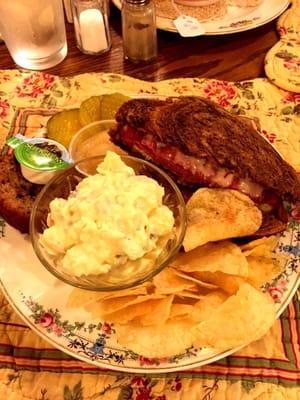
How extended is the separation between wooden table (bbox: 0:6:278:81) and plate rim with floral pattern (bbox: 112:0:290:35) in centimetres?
6

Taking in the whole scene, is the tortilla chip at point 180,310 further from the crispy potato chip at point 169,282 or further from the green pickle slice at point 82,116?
the green pickle slice at point 82,116

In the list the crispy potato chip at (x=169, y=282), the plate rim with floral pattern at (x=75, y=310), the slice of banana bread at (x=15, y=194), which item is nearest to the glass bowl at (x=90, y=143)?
the slice of banana bread at (x=15, y=194)

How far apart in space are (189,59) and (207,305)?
1.12m

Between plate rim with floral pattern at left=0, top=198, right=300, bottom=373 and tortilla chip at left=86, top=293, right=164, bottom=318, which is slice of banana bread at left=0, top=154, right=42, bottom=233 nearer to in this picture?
plate rim with floral pattern at left=0, top=198, right=300, bottom=373

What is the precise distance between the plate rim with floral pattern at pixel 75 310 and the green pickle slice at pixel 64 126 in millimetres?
327

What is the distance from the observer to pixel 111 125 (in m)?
1.39

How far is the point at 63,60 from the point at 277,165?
1.03 m

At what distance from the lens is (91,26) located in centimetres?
179

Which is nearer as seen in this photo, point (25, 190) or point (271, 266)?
point (271, 266)

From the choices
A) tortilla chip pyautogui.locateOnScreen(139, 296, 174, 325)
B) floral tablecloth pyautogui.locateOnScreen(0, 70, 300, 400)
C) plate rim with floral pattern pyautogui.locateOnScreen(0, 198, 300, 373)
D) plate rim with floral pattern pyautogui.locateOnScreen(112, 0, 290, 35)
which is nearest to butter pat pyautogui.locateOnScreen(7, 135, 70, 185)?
plate rim with floral pattern pyautogui.locateOnScreen(0, 198, 300, 373)

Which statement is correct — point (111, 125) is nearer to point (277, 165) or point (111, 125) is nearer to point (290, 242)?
point (277, 165)

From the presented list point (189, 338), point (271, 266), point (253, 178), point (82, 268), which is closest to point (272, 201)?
point (253, 178)

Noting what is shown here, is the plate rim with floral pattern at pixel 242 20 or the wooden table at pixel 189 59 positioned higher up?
the plate rim with floral pattern at pixel 242 20

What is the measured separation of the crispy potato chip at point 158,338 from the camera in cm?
97
